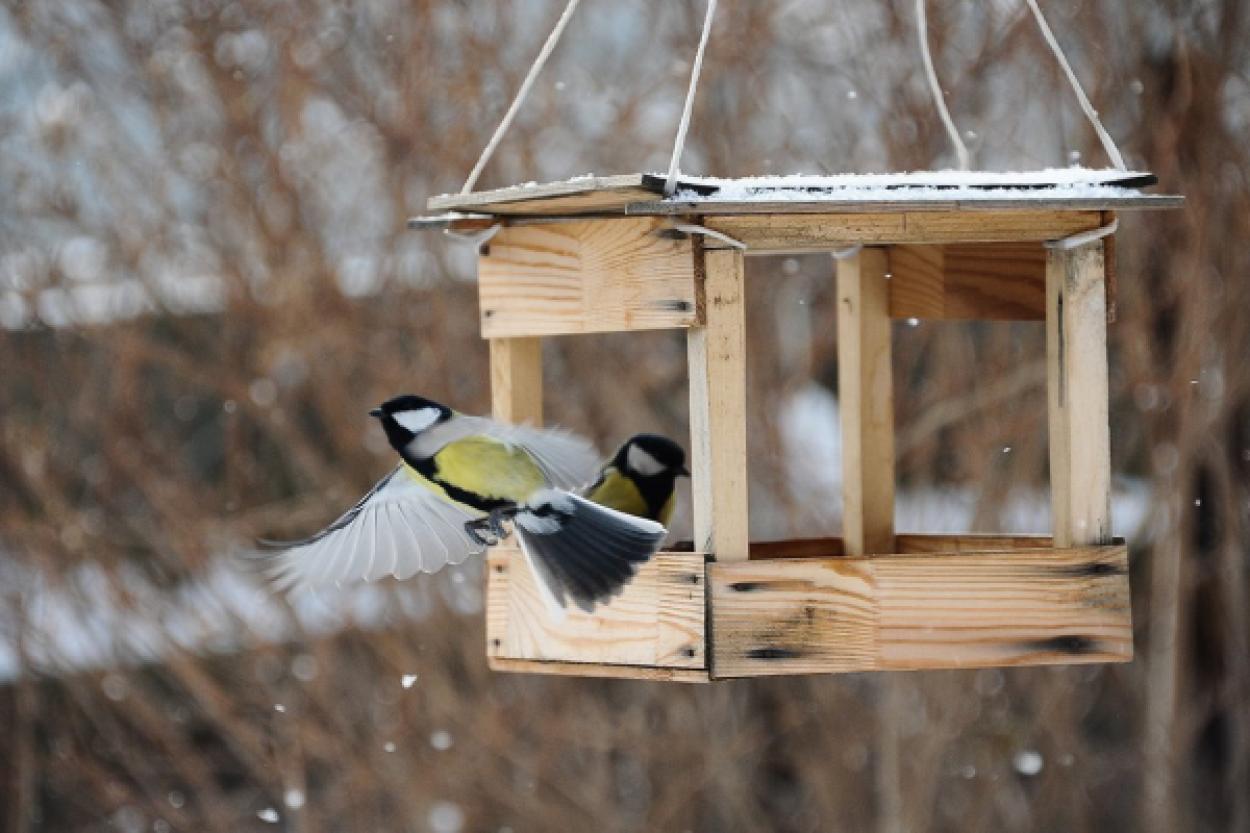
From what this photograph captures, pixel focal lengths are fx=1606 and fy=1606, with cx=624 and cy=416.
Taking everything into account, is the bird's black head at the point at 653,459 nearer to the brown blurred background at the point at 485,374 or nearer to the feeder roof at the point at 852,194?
the feeder roof at the point at 852,194

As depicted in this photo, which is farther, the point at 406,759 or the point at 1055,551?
the point at 406,759

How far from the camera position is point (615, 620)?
2572mm

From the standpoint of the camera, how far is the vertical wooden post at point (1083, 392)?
2.57 m

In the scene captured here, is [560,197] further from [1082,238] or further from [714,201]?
[1082,238]

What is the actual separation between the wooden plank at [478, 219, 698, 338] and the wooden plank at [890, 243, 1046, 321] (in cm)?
79

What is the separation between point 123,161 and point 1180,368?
3.43 meters

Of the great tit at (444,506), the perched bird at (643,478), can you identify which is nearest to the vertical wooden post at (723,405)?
the great tit at (444,506)

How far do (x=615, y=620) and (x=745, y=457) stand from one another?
0.36 metres

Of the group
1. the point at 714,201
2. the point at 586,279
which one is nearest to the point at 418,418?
the point at 586,279

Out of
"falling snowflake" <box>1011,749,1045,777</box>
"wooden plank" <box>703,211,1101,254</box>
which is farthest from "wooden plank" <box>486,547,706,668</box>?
"falling snowflake" <box>1011,749,1045,777</box>

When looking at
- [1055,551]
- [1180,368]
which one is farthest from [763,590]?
[1180,368]

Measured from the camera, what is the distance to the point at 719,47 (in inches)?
199

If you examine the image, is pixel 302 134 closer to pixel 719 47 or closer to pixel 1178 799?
pixel 719 47

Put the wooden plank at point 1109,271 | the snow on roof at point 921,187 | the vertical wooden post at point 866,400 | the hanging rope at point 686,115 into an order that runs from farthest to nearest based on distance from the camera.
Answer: the vertical wooden post at point 866,400, the wooden plank at point 1109,271, the snow on roof at point 921,187, the hanging rope at point 686,115
